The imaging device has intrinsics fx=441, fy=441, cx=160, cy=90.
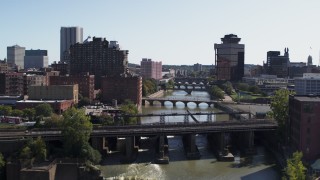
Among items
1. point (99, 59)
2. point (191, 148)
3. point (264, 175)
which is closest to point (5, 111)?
point (191, 148)

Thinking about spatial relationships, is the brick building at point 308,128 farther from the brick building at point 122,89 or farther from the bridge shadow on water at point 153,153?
the brick building at point 122,89

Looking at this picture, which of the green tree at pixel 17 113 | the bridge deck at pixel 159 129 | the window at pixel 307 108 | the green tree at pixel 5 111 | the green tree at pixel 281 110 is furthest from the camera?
the green tree at pixel 5 111

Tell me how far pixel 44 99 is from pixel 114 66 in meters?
45.2

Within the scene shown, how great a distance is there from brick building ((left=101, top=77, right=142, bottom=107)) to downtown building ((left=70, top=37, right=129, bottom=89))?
24620 mm

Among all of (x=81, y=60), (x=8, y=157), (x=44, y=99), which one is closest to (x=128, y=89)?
(x=44, y=99)

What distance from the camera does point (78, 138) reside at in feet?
151

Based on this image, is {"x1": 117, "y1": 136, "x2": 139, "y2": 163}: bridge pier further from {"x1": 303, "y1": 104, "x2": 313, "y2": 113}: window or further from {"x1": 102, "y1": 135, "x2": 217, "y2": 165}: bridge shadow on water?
{"x1": 303, "y1": 104, "x2": 313, "y2": 113}: window

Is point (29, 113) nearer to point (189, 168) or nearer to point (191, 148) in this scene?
point (191, 148)

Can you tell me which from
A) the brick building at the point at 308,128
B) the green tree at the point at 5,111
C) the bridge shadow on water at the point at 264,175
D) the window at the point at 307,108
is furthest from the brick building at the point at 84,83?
the window at the point at 307,108

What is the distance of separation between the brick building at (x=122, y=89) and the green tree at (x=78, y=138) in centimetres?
5725

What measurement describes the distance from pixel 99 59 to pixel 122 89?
29949 mm

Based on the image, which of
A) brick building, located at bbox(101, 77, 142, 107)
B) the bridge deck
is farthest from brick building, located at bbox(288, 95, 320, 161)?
brick building, located at bbox(101, 77, 142, 107)

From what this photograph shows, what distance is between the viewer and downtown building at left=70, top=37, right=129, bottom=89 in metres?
133

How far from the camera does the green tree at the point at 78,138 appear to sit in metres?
45.0
